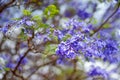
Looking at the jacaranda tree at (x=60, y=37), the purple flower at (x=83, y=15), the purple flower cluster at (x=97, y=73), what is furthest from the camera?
the purple flower cluster at (x=97, y=73)

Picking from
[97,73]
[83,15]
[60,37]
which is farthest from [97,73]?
[60,37]

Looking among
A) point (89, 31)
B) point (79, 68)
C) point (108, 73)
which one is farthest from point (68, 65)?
point (89, 31)

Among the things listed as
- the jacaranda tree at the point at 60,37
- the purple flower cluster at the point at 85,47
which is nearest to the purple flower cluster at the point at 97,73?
the jacaranda tree at the point at 60,37

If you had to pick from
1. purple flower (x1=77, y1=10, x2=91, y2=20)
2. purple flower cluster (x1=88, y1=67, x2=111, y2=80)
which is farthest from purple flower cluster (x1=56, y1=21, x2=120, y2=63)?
purple flower cluster (x1=88, y1=67, x2=111, y2=80)

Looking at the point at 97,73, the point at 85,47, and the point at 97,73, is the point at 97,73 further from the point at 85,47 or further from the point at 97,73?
the point at 85,47

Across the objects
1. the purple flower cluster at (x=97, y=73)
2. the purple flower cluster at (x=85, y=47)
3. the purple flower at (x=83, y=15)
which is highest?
the purple flower at (x=83, y=15)

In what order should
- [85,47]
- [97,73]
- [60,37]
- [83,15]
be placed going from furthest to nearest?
[97,73] → [83,15] → [60,37] → [85,47]

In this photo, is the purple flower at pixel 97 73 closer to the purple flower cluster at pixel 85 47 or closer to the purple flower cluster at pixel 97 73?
the purple flower cluster at pixel 97 73

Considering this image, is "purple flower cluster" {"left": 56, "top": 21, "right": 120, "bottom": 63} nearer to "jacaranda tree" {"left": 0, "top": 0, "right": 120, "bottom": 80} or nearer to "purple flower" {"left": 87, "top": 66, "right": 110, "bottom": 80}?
"jacaranda tree" {"left": 0, "top": 0, "right": 120, "bottom": 80}

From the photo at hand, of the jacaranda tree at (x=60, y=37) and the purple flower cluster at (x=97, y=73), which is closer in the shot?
the jacaranda tree at (x=60, y=37)

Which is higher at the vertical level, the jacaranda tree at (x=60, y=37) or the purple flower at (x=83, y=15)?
the purple flower at (x=83, y=15)

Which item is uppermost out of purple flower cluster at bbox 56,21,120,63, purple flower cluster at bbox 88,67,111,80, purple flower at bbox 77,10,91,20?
purple flower at bbox 77,10,91,20
